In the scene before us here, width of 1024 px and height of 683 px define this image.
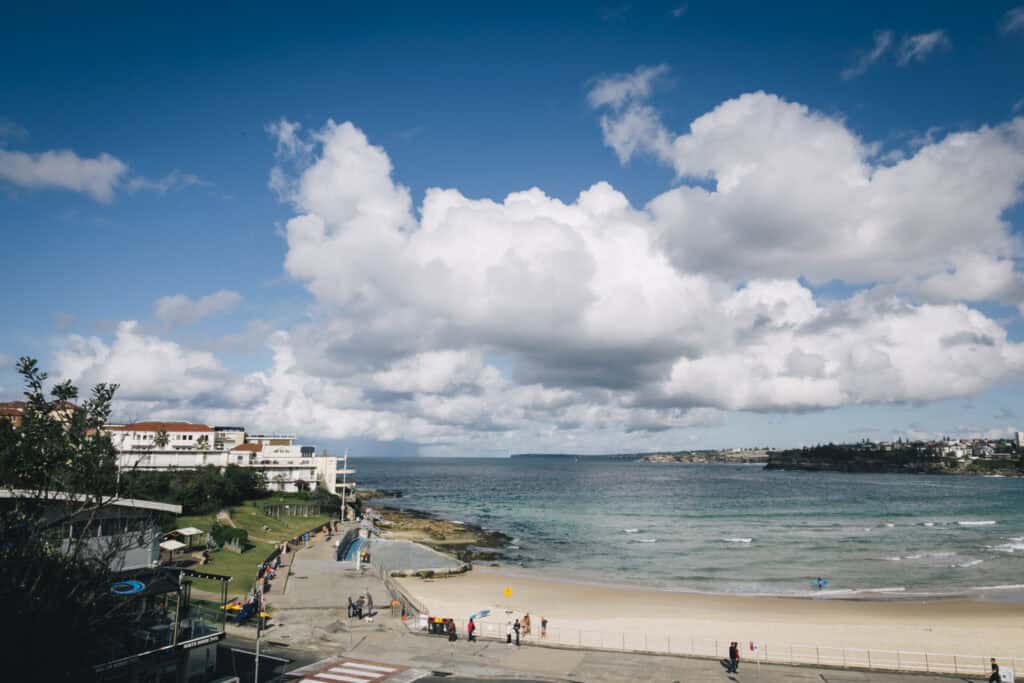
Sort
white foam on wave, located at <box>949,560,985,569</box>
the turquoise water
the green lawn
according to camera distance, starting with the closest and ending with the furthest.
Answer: the green lawn → the turquoise water → white foam on wave, located at <box>949,560,985,569</box>

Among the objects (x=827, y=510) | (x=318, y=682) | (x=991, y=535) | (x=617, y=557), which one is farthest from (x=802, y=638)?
(x=827, y=510)

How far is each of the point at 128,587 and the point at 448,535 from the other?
67037 mm

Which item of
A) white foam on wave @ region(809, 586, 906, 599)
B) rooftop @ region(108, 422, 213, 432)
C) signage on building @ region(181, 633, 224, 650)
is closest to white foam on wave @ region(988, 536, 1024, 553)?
white foam on wave @ region(809, 586, 906, 599)

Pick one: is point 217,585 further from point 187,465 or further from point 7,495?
point 187,465

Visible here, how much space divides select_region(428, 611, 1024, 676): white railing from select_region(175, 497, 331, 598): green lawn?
13.3 m

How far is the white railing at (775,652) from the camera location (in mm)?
26281

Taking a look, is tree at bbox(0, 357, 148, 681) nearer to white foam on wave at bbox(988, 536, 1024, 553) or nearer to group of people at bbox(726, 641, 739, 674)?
group of people at bbox(726, 641, 739, 674)

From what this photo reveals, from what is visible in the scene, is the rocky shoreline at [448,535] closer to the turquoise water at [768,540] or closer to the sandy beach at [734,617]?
the turquoise water at [768,540]

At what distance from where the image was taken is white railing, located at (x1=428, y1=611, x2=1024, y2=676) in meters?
26.3

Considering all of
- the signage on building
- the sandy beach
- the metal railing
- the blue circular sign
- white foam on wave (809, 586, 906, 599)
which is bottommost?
white foam on wave (809, 586, 906, 599)

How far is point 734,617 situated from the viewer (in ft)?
133

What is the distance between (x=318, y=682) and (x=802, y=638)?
89.4 ft

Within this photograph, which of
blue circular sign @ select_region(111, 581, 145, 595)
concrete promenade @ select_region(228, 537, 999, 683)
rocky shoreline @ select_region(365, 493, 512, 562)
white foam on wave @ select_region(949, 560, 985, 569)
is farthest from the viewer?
rocky shoreline @ select_region(365, 493, 512, 562)

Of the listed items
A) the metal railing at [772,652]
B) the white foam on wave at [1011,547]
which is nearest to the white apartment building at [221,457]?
the metal railing at [772,652]
